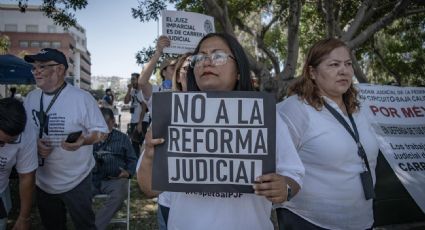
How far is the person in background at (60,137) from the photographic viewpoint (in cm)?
374

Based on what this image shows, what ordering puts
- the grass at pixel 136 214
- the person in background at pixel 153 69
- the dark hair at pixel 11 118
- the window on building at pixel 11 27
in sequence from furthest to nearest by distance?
the window on building at pixel 11 27 → the grass at pixel 136 214 → the person in background at pixel 153 69 → the dark hair at pixel 11 118

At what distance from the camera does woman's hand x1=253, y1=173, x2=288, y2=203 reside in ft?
5.37

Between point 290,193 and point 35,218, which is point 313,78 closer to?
point 290,193

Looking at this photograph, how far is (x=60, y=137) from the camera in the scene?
148 inches

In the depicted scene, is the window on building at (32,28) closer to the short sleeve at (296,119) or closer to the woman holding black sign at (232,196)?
the short sleeve at (296,119)

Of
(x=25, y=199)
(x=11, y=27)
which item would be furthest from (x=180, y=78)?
(x=11, y=27)

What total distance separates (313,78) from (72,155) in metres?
2.37

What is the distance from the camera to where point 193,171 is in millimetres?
1731

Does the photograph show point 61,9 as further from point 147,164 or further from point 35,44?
point 35,44

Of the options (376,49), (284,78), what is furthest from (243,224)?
(376,49)

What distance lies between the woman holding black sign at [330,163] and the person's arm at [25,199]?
1.97m

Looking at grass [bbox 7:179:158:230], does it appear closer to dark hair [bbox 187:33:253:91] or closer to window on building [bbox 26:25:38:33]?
dark hair [bbox 187:33:253:91]

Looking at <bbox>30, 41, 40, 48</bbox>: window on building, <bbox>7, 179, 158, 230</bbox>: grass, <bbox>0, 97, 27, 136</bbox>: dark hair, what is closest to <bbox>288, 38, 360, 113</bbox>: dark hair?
<bbox>0, 97, 27, 136</bbox>: dark hair

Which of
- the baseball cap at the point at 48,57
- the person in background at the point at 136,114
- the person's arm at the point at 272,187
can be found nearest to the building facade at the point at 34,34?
the person in background at the point at 136,114
